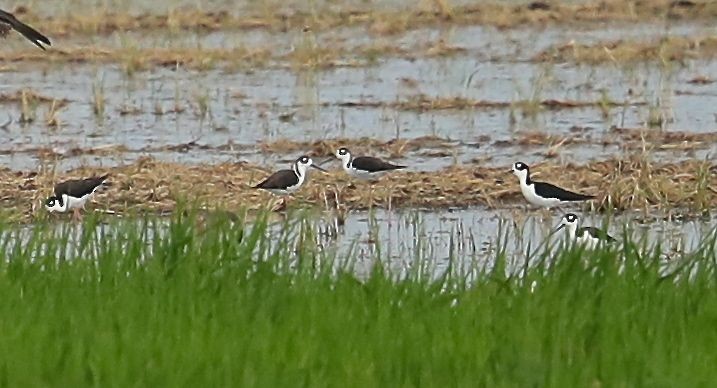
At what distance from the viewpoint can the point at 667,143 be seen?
13.7 m

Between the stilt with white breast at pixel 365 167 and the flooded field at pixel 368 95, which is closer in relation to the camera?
the stilt with white breast at pixel 365 167

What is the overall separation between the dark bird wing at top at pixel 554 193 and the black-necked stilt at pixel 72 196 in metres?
2.42

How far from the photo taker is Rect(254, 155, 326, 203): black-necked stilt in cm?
1161

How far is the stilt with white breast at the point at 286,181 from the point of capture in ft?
38.1

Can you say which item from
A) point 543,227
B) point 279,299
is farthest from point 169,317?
point 543,227

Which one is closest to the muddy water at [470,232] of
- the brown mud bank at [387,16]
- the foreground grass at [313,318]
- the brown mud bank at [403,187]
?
the brown mud bank at [403,187]

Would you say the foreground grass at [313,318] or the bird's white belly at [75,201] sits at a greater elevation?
the bird's white belly at [75,201]

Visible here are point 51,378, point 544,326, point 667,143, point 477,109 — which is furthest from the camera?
point 477,109

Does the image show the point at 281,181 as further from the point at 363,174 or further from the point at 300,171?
the point at 363,174

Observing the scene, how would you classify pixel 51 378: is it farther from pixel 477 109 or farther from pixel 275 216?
pixel 477 109

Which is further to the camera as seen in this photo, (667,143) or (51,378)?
(667,143)

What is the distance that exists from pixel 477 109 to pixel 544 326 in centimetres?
930

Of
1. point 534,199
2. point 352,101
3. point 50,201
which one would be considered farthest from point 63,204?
point 352,101

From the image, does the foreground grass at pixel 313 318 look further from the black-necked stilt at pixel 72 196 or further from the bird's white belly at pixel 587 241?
the black-necked stilt at pixel 72 196
